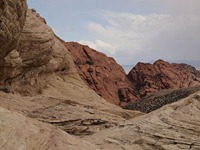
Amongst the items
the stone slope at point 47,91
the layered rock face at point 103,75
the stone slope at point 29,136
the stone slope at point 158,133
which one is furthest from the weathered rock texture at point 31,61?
the layered rock face at point 103,75

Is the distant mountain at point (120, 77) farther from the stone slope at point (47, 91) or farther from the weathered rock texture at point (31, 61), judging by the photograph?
the weathered rock texture at point (31, 61)

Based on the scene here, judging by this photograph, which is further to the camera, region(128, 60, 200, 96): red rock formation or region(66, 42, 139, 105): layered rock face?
region(128, 60, 200, 96): red rock formation

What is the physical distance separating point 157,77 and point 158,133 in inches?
3399

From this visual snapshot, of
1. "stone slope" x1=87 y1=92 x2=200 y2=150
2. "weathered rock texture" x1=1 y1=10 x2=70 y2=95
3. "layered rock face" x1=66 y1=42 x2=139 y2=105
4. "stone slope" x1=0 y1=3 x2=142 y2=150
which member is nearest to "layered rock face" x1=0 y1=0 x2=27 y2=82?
"stone slope" x1=0 y1=3 x2=142 y2=150

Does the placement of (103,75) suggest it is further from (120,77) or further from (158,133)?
(158,133)

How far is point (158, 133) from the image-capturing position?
1734 cm

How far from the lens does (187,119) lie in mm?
18953

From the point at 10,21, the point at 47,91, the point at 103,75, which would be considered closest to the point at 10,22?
the point at 10,21

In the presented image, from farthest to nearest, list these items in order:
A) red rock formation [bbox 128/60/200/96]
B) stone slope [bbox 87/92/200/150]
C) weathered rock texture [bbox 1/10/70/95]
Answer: red rock formation [bbox 128/60/200/96]
weathered rock texture [bbox 1/10/70/95]
stone slope [bbox 87/92/200/150]

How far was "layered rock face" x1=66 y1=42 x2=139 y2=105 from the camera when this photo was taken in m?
90.8

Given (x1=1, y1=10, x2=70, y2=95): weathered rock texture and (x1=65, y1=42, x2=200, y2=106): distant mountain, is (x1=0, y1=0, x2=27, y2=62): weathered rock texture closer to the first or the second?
(x1=1, y1=10, x2=70, y2=95): weathered rock texture

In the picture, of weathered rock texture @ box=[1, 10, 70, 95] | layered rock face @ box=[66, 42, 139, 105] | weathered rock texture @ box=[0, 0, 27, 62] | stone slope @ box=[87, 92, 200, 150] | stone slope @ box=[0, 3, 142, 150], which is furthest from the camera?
layered rock face @ box=[66, 42, 139, 105]

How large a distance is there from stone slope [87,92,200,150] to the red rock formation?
78.4 metres

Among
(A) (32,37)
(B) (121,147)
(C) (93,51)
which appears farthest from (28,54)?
(C) (93,51)
